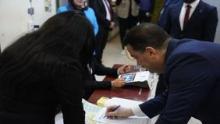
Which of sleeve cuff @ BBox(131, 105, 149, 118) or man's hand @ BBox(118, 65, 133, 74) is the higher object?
sleeve cuff @ BBox(131, 105, 149, 118)

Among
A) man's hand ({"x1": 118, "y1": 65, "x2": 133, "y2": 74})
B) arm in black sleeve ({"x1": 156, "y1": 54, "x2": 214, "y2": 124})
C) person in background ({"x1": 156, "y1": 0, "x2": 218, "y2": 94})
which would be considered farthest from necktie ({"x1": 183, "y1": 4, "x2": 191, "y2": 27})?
arm in black sleeve ({"x1": 156, "y1": 54, "x2": 214, "y2": 124})

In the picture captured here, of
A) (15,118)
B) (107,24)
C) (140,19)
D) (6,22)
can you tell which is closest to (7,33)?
(6,22)

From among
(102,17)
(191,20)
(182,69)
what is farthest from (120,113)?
(102,17)

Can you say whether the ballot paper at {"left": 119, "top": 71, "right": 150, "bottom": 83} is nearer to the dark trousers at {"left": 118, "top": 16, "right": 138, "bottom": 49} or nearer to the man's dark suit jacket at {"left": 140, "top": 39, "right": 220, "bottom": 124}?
the man's dark suit jacket at {"left": 140, "top": 39, "right": 220, "bottom": 124}

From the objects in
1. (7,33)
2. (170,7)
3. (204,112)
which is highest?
(204,112)

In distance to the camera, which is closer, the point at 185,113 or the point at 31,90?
the point at 185,113

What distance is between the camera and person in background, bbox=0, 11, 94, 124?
124cm

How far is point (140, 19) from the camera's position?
5273mm

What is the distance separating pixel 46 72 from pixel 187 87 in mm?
515

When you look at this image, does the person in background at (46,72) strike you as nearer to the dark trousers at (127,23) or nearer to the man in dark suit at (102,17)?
the man in dark suit at (102,17)

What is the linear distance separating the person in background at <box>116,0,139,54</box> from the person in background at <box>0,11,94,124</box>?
3.85 metres

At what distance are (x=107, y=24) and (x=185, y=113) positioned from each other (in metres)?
3.34

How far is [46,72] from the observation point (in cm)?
123

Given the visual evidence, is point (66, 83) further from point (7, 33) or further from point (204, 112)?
point (7, 33)
